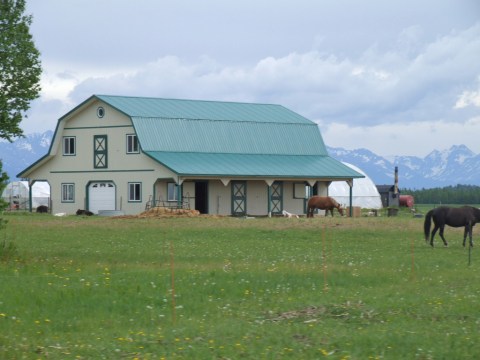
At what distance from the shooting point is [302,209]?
241 feet

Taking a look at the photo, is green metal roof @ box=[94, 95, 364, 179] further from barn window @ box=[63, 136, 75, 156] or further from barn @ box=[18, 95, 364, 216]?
barn window @ box=[63, 136, 75, 156]

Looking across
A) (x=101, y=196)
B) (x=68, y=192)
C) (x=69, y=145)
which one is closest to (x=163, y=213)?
(x=101, y=196)

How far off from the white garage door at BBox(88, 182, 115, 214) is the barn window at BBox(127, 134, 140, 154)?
2.75 meters

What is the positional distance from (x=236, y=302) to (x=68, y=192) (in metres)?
53.4

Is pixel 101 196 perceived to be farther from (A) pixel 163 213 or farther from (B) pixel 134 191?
(A) pixel 163 213

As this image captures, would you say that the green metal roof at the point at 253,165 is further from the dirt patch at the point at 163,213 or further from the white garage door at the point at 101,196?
the white garage door at the point at 101,196

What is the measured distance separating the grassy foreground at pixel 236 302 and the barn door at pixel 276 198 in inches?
1433

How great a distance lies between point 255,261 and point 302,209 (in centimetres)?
4443

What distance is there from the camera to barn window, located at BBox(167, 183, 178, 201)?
68062 millimetres

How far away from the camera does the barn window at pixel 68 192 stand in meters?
72.4

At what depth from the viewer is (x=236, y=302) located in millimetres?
20719

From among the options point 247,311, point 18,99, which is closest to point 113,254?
point 247,311

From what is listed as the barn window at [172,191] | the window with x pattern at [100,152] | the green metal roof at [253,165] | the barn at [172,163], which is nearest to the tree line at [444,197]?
the green metal roof at [253,165]

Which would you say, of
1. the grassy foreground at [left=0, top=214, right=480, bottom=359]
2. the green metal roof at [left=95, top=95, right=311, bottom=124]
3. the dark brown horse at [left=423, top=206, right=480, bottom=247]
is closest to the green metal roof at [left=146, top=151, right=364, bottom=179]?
the green metal roof at [left=95, top=95, right=311, bottom=124]
